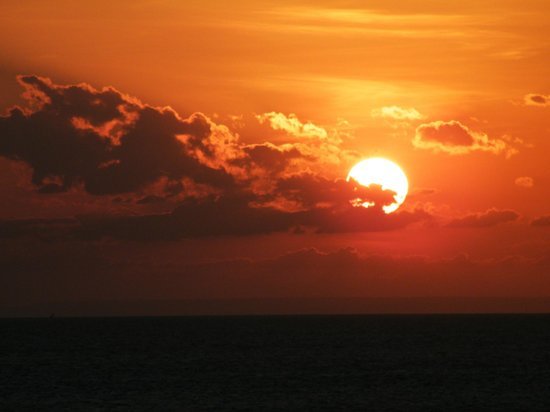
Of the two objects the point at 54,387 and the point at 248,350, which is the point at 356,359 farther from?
the point at 54,387

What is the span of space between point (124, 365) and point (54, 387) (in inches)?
1409

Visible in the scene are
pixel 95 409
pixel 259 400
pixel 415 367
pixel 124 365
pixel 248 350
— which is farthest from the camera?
pixel 248 350

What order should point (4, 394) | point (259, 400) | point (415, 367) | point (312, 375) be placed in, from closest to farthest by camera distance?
point (259, 400), point (4, 394), point (312, 375), point (415, 367)

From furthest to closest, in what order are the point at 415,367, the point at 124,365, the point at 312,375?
the point at 124,365 < the point at 415,367 < the point at 312,375

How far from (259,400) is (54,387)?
2771 cm

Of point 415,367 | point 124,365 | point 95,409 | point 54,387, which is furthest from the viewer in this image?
point 124,365

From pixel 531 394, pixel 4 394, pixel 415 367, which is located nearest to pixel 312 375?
pixel 415 367

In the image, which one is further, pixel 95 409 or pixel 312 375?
pixel 312 375

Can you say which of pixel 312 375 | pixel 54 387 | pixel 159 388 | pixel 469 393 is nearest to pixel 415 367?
pixel 312 375

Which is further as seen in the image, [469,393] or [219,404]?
[469,393]

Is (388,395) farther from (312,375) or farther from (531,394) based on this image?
(312,375)

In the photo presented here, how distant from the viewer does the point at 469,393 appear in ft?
335

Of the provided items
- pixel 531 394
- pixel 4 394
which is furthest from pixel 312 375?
pixel 4 394

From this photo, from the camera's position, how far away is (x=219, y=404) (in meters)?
92.1
